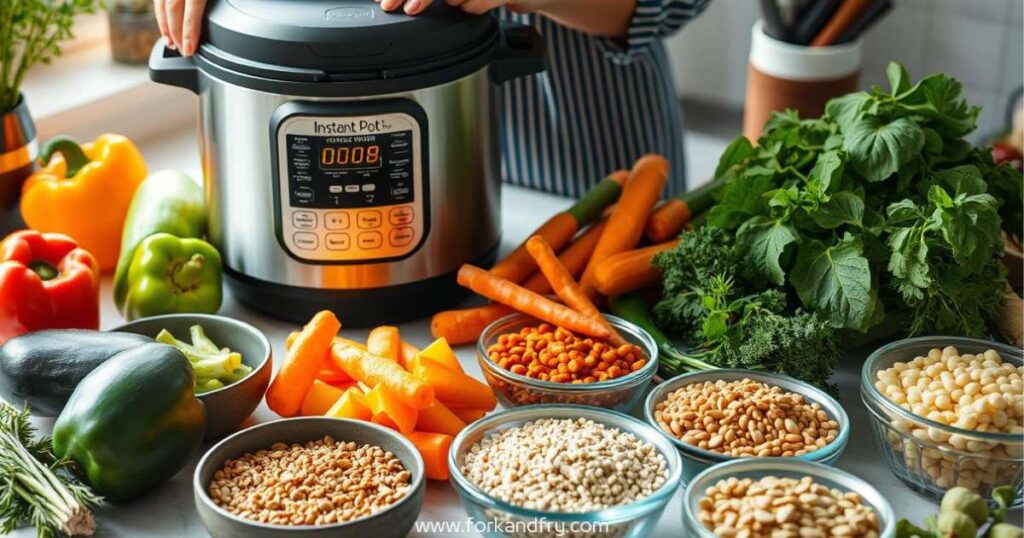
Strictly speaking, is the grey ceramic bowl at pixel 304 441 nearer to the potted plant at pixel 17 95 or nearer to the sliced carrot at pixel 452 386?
the sliced carrot at pixel 452 386

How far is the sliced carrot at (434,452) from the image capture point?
3.70 ft

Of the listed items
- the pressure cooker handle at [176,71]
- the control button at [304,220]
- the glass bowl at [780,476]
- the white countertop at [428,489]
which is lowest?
the white countertop at [428,489]

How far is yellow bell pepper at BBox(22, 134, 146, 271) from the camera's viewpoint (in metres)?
1.55

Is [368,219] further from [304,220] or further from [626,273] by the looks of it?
[626,273]

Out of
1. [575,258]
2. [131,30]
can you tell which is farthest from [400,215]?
[131,30]

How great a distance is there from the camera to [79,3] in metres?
1.55

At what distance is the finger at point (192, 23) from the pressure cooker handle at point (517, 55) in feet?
1.09

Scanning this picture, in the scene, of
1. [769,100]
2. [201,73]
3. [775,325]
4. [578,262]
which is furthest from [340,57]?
[769,100]

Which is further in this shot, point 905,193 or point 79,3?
point 79,3

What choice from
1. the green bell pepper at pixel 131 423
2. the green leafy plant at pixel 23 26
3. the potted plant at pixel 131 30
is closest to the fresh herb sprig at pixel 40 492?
the green bell pepper at pixel 131 423

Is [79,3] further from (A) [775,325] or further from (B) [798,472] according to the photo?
(B) [798,472]

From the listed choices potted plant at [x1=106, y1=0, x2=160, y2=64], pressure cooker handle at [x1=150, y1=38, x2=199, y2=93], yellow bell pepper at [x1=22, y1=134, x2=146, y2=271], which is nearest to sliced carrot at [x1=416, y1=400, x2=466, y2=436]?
pressure cooker handle at [x1=150, y1=38, x2=199, y2=93]

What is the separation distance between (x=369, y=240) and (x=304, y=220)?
0.25ft

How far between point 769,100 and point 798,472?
3.49ft
